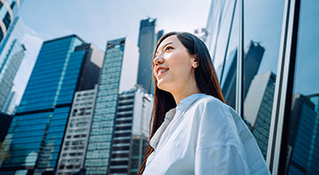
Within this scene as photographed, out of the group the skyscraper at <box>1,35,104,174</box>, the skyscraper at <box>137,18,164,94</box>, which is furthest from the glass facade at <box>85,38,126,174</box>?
the skyscraper at <box>137,18,164,94</box>

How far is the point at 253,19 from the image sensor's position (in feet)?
6.71

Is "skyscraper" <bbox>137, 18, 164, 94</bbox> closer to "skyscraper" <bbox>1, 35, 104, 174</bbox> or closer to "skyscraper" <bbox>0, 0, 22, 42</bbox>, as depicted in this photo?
"skyscraper" <bbox>1, 35, 104, 174</bbox>

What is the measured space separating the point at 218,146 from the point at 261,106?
1176 millimetres

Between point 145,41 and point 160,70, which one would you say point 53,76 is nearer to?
point 145,41

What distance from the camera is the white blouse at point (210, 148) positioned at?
40cm

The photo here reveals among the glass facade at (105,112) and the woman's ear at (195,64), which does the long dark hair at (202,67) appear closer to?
the woman's ear at (195,64)

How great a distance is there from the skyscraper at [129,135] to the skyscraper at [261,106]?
40.9 metres

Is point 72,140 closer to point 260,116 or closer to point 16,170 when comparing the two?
point 16,170

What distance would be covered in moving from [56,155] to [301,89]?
173 ft

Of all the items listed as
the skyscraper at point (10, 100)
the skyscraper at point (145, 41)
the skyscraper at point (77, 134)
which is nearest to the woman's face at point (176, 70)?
the skyscraper at point (10, 100)

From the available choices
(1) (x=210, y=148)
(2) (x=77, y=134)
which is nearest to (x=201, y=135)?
(1) (x=210, y=148)

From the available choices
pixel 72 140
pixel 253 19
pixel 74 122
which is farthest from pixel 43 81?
pixel 253 19

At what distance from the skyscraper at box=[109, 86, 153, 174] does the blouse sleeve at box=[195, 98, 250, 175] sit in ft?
137

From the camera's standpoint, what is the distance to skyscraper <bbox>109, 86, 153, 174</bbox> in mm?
40750
